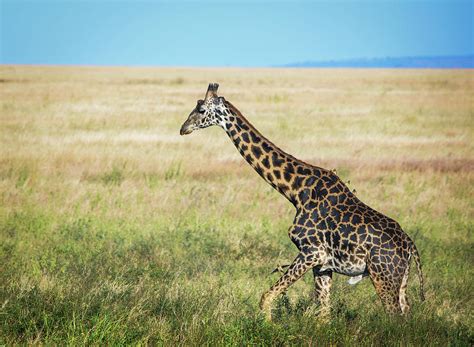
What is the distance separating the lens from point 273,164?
294 inches

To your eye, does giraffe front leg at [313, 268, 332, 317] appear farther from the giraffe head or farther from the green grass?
the giraffe head

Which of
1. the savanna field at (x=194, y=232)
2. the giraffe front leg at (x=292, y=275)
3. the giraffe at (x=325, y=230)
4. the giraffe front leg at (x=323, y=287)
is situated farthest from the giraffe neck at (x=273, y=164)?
the savanna field at (x=194, y=232)

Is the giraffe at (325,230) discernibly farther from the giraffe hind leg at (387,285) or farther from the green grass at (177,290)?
the green grass at (177,290)

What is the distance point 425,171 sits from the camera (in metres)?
18.3

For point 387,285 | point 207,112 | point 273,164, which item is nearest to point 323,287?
point 387,285

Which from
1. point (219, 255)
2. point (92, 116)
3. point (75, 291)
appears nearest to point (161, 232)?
point (219, 255)

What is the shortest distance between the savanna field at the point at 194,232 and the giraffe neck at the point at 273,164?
3.53ft

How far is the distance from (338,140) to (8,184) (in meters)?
12.9

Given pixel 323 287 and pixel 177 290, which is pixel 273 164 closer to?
pixel 323 287

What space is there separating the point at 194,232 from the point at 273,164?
416 centimetres

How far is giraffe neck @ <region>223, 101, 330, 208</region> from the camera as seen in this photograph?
7.30 meters

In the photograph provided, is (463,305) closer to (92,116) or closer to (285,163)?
(285,163)

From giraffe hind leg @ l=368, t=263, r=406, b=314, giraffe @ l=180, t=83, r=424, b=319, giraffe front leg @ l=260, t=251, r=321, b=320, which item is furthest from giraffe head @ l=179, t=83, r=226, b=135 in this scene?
giraffe hind leg @ l=368, t=263, r=406, b=314

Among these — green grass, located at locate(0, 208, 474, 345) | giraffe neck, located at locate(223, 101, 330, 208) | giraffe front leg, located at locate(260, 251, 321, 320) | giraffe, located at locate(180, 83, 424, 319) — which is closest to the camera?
green grass, located at locate(0, 208, 474, 345)
